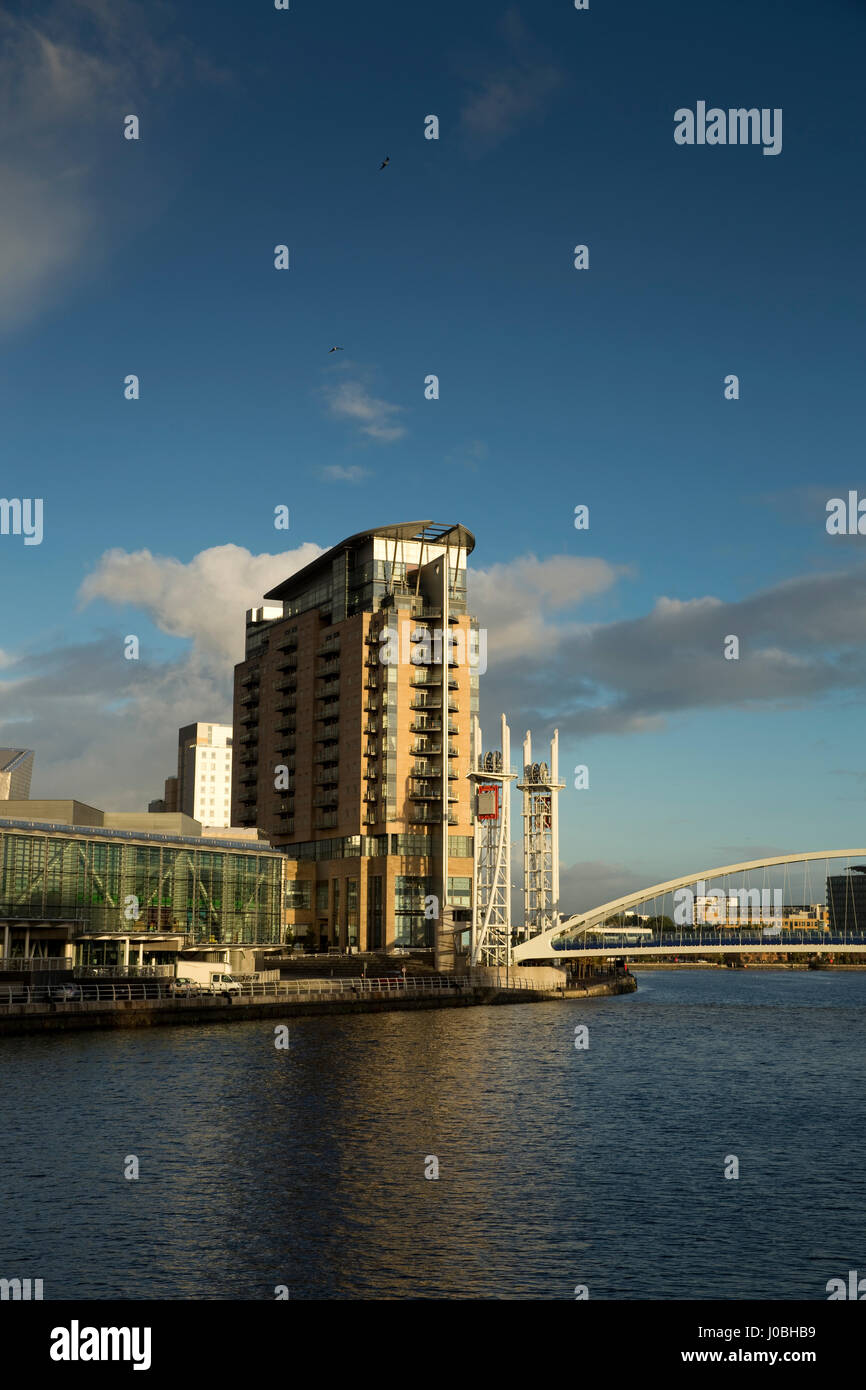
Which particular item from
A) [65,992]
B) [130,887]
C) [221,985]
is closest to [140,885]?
[130,887]

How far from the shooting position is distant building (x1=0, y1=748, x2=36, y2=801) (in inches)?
5266

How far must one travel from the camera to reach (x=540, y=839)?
164m

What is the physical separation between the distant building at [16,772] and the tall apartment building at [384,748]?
34842mm

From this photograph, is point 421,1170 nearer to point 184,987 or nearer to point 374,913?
point 184,987

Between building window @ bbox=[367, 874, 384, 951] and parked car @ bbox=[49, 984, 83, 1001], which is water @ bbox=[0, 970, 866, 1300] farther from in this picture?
building window @ bbox=[367, 874, 384, 951]

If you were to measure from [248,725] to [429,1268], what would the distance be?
513 ft

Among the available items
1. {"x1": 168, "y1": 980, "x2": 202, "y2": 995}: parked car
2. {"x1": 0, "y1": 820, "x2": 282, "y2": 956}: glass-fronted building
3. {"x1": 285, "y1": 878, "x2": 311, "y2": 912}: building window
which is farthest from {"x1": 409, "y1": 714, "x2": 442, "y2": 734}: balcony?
{"x1": 168, "y1": 980, "x2": 202, "y2": 995}: parked car

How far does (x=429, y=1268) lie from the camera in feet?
95.5

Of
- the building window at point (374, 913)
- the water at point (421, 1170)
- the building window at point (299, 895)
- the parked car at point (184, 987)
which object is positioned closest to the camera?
the water at point (421, 1170)

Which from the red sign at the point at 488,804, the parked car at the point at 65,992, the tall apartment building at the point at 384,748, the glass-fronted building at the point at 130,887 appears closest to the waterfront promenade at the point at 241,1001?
the parked car at the point at 65,992

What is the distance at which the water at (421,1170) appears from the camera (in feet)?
95.0

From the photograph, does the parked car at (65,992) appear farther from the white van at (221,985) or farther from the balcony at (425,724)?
the balcony at (425,724)
